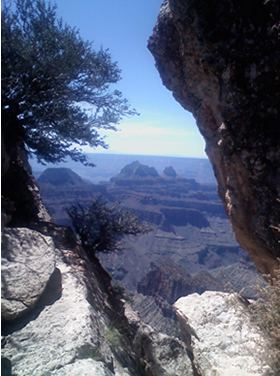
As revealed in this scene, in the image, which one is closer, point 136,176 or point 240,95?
point 240,95

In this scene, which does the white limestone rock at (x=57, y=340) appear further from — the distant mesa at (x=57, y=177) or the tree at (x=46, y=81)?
the distant mesa at (x=57, y=177)

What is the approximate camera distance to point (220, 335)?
2.75 meters

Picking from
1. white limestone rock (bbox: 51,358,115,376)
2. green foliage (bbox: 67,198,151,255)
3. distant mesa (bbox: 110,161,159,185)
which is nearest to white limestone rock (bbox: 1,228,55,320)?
white limestone rock (bbox: 51,358,115,376)

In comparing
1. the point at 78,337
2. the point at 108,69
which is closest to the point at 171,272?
the point at 108,69

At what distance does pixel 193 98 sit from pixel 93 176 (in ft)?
259

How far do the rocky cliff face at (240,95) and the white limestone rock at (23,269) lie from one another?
2.58 m

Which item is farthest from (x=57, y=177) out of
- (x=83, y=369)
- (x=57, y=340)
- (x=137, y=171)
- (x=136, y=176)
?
(x=83, y=369)

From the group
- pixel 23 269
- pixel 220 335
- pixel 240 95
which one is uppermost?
pixel 240 95

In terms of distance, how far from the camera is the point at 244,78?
298 cm

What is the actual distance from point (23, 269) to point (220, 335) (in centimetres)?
237

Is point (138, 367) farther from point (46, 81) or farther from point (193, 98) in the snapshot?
point (46, 81)

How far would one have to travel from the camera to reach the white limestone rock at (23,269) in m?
2.30

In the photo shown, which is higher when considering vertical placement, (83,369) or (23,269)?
(23,269)

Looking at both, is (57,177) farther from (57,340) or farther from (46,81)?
(57,340)
